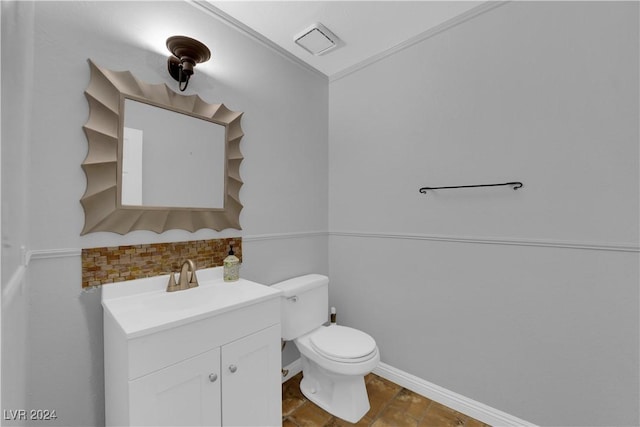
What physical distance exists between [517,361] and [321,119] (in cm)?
211

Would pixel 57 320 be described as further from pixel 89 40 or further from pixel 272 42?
pixel 272 42

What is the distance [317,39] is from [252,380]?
2056 mm

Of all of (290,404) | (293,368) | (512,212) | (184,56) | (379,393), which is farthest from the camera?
(293,368)

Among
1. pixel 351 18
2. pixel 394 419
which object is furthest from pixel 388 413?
pixel 351 18

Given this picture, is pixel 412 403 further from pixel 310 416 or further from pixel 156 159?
pixel 156 159

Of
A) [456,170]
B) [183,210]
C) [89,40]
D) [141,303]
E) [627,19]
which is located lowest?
[141,303]

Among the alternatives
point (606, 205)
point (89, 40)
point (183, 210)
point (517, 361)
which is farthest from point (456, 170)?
point (89, 40)

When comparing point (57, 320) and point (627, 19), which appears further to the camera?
point (627, 19)

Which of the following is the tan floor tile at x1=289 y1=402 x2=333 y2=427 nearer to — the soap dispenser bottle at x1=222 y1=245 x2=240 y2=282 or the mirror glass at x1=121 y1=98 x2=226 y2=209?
the soap dispenser bottle at x1=222 y1=245 x2=240 y2=282

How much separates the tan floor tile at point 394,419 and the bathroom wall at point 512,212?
0.99 ft

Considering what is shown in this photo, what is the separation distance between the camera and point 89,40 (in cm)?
118

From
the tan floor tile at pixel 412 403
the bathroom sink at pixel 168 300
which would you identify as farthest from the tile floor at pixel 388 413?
the bathroom sink at pixel 168 300

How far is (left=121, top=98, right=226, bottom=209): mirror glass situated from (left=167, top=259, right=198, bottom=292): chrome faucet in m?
0.32

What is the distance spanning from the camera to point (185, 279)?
1.38 m
